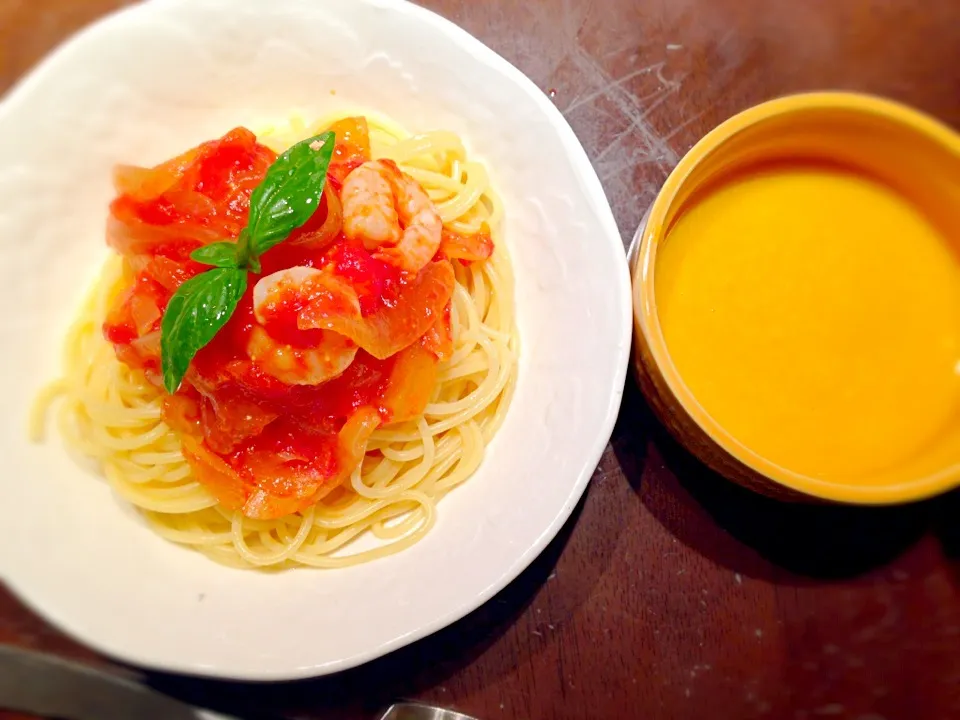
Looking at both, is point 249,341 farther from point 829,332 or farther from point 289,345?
point 829,332

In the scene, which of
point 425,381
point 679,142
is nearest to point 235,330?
point 425,381

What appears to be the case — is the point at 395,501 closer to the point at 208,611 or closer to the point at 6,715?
the point at 208,611

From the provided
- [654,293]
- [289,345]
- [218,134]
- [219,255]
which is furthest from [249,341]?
[654,293]

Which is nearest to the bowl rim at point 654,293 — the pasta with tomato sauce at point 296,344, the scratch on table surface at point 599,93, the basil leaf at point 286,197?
the pasta with tomato sauce at point 296,344

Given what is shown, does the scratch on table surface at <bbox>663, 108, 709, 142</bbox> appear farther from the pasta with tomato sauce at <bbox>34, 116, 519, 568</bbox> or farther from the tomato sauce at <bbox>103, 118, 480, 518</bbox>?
the tomato sauce at <bbox>103, 118, 480, 518</bbox>

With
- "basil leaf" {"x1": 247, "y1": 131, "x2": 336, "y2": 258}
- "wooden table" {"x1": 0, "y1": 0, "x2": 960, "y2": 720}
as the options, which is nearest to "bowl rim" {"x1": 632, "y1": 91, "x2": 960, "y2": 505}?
"wooden table" {"x1": 0, "y1": 0, "x2": 960, "y2": 720}

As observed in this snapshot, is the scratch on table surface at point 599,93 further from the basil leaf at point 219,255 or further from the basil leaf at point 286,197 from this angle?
the basil leaf at point 219,255
